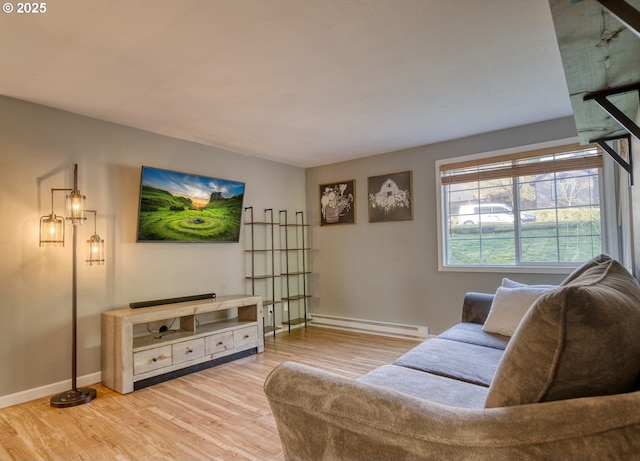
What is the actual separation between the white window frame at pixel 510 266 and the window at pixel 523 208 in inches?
1.1

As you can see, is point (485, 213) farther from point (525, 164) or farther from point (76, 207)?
point (76, 207)

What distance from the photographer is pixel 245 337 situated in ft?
12.7

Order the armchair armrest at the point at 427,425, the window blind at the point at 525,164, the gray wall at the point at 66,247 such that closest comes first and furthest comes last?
the armchair armrest at the point at 427,425 < the gray wall at the point at 66,247 < the window blind at the point at 525,164

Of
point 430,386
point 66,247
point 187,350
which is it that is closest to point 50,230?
point 66,247

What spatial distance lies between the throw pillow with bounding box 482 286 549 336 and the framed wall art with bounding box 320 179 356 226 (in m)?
2.64

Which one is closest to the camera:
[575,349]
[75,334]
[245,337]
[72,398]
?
[575,349]

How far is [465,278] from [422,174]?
1380mm

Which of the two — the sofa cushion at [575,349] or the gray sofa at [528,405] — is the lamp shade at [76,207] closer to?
the gray sofa at [528,405]

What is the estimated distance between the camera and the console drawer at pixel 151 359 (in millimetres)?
3004

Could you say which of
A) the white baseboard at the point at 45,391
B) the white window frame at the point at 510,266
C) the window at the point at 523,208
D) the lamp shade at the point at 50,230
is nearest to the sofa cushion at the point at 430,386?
the white window frame at the point at 510,266

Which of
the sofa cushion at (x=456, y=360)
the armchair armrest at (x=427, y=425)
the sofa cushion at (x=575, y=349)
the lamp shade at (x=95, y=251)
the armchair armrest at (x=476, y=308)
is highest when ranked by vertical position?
the lamp shade at (x=95, y=251)

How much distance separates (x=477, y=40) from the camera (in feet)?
7.05

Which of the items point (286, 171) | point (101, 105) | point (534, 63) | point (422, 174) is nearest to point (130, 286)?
point (101, 105)

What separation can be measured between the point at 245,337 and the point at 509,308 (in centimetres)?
264
